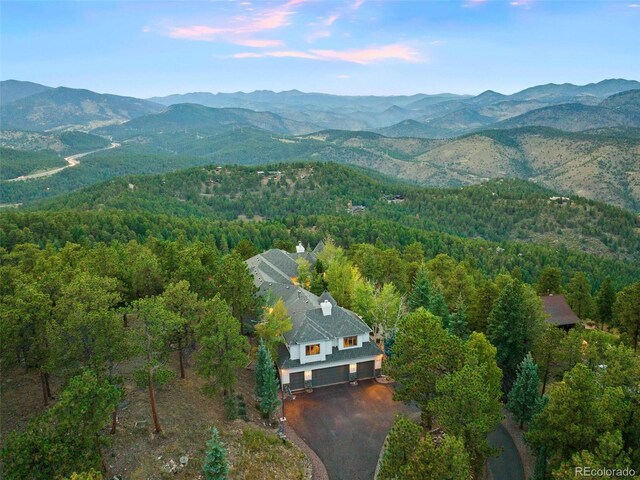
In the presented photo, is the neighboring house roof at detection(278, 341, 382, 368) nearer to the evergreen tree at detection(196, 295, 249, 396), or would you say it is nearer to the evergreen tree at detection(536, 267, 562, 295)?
Result: the evergreen tree at detection(196, 295, 249, 396)

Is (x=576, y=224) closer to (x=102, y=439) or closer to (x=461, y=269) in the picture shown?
(x=461, y=269)

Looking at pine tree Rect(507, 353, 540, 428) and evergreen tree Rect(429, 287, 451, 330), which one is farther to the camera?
evergreen tree Rect(429, 287, 451, 330)

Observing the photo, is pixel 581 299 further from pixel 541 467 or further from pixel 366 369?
pixel 541 467

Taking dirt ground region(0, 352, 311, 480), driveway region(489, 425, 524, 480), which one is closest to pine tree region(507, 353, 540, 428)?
driveway region(489, 425, 524, 480)

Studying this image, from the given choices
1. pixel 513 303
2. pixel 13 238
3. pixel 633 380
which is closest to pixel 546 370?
pixel 513 303

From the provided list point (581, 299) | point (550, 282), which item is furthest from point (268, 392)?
point (550, 282)

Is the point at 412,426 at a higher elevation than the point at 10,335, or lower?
lower

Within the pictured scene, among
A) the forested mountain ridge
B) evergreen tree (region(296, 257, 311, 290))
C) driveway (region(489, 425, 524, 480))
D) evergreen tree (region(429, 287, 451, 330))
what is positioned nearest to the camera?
driveway (region(489, 425, 524, 480))
